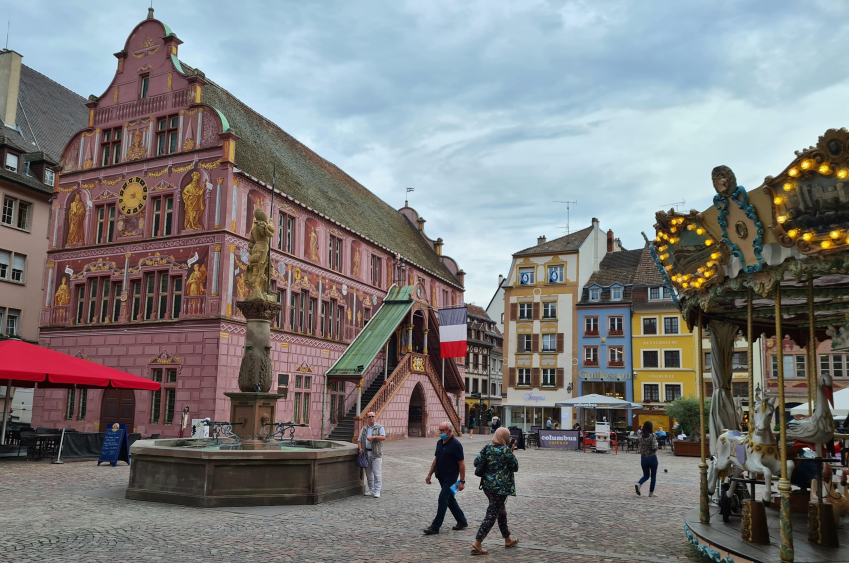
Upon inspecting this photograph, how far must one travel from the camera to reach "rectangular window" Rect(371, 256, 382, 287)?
136 feet

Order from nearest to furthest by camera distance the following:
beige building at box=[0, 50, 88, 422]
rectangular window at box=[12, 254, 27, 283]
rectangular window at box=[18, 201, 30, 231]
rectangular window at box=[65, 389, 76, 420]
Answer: rectangular window at box=[65, 389, 76, 420] → beige building at box=[0, 50, 88, 422] → rectangular window at box=[12, 254, 27, 283] → rectangular window at box=[18, 201, 30, 231]

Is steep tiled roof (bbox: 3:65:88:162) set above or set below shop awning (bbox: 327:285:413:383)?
above

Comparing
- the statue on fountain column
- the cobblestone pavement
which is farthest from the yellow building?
the statue on fountain column

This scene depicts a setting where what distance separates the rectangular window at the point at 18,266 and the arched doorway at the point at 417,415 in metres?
21.4

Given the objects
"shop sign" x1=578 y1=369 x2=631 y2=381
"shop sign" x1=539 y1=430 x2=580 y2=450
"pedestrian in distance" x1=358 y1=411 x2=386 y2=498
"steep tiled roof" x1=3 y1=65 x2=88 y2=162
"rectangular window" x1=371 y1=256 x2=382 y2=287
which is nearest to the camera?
"pedestrian in distance" x1=358 y1=411 x2=386 y2=498

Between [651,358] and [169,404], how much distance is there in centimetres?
3119

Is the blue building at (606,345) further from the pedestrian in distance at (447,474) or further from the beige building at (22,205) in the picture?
the pedestrian in distance at (447,474)

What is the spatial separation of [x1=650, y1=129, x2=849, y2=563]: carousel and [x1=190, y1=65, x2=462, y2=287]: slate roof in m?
22.9

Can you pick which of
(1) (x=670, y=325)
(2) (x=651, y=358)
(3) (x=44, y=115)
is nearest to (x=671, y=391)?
(2) (x=651, y=358)

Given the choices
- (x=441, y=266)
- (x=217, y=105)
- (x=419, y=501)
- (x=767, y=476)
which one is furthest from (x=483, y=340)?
(x=767, y=476)

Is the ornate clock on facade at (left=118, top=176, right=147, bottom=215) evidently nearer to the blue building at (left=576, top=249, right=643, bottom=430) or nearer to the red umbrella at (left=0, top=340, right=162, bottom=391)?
the red umbrella at (left=0, top=340, right=162, bottom=391)

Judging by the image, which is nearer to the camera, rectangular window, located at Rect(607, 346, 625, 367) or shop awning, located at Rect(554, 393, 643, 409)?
shop awning, located at Rect(554, 393, 643, 409)

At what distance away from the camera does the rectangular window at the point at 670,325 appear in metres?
47.2

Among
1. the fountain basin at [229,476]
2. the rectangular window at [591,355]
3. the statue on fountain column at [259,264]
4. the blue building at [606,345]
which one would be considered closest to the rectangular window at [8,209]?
the statue on fountain column at [259,264]
